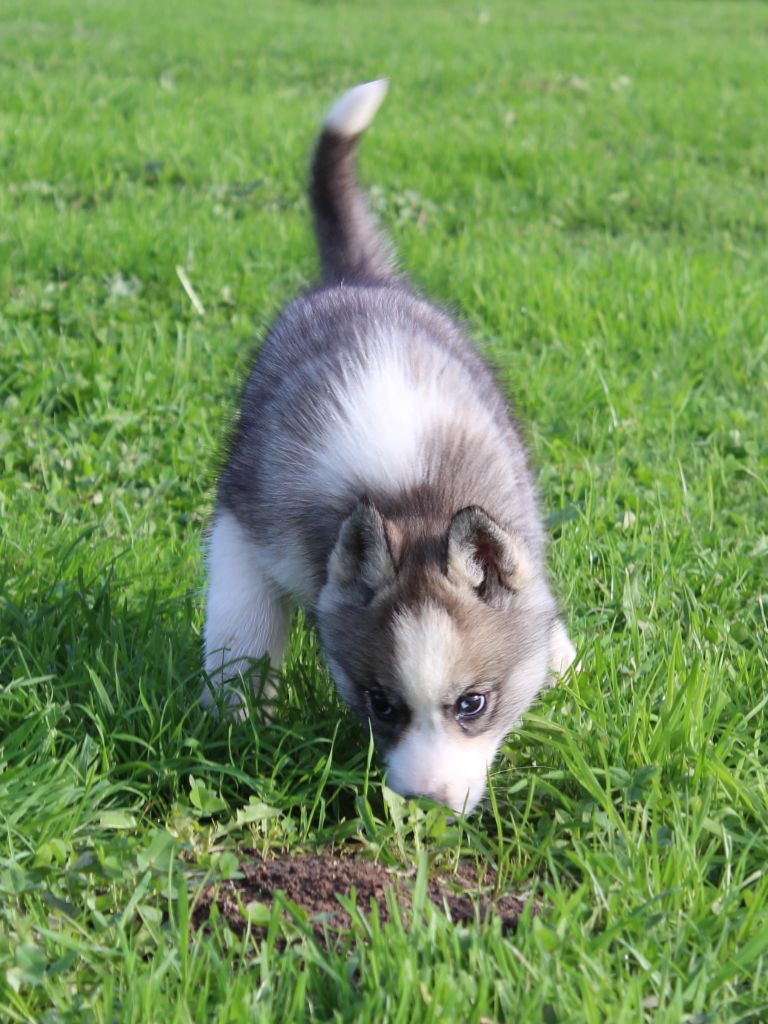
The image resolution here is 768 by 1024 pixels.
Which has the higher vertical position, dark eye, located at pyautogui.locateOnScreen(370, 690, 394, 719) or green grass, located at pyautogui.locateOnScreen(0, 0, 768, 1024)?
dark eye, located at pyautogui.locateOnScreen(370, 690, 394, 719)

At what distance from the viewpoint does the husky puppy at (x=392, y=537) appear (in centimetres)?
247

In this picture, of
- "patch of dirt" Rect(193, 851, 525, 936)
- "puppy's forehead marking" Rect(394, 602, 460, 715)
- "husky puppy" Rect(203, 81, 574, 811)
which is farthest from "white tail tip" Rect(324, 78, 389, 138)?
"patch of dirt" Rect(193, 851, 525, 936)

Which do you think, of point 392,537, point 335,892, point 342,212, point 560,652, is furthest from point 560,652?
point 342,212

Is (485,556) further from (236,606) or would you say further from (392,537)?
(236,606)

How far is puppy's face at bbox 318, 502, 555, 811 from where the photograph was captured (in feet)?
7.98

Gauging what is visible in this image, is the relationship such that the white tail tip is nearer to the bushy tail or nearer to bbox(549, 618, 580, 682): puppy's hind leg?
the bushy tail

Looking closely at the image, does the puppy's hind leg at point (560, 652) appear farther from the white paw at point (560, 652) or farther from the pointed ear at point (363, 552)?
the pointed ear at point (363, 552)

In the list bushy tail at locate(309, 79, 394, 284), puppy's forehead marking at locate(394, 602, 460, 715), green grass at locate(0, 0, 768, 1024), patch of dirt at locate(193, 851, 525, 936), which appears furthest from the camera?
bushy tail at locate(309, 79, 394, 284)

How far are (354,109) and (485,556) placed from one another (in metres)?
1.81

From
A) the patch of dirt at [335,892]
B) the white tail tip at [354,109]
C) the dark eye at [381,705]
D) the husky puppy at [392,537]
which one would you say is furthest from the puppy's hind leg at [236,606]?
the white tail tip at [354,109]

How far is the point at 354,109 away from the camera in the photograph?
3770 mm

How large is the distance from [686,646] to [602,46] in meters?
10.7

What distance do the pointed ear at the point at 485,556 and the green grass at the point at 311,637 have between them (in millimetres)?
384

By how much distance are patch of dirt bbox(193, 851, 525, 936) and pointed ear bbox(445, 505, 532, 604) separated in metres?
0.60
